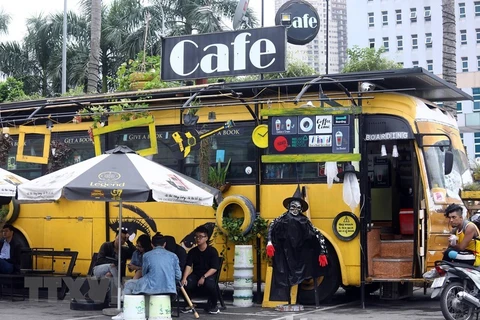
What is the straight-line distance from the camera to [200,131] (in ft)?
45.9

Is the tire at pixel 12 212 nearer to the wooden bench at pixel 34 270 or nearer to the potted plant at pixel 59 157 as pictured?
the wooden bench at pixel 34 270

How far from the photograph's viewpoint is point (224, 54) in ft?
47.5

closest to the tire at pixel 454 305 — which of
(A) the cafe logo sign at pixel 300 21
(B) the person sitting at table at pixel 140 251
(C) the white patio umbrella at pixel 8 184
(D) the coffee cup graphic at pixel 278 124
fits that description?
(D) the coffee cup graphic at pixel 278 124

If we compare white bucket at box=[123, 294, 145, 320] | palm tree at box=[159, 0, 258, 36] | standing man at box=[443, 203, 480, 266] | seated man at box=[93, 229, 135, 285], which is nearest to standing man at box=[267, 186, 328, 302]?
standing man at box=[443, 203, 480, 266]

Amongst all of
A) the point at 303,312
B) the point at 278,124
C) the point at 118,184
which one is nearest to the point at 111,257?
the point at 118,184

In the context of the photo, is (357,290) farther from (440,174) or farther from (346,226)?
(440,174)

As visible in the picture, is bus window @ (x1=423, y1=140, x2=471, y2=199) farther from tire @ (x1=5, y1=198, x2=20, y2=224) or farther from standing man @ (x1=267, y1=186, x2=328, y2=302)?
tire @ (x1=5, y1=198, x2=20, y2=224)

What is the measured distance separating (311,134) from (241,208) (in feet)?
5.68

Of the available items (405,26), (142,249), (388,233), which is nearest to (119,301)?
(142,249)

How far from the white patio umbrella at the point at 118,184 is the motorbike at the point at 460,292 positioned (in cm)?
359

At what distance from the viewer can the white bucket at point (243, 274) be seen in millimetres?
13062

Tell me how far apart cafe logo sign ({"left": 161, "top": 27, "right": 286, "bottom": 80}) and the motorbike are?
480 cm

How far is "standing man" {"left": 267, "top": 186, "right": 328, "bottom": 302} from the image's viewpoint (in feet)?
41.5

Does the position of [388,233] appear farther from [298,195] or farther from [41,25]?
[41,25]
